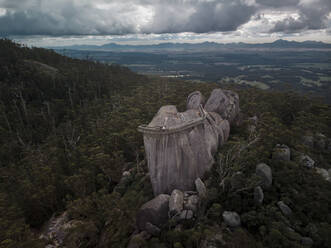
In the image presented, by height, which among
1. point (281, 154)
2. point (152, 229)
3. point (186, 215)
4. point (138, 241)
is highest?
point (281, 154)

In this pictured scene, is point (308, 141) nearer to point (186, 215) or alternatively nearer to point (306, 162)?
point (306, 162)

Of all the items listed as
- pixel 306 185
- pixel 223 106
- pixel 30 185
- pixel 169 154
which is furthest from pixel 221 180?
pixel 30 185

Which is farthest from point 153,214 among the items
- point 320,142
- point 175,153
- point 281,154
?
point 320,142

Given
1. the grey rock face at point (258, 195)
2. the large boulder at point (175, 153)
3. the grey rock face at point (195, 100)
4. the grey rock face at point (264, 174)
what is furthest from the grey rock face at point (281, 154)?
the grey rock face at point (195, 100)

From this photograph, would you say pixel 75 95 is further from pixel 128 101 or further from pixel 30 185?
pixel 30 185

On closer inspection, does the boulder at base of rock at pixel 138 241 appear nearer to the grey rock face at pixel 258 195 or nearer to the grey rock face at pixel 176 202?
the grey rock face at pixel 176 202

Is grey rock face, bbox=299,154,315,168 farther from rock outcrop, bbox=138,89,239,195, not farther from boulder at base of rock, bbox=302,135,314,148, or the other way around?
rock outcrop, bbox=138,89,239,195
